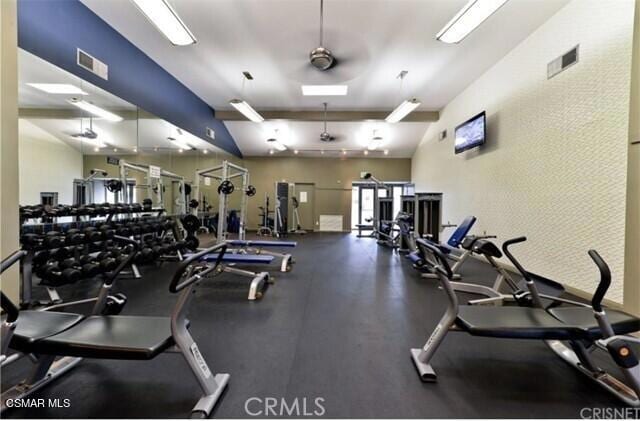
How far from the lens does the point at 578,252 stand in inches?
119

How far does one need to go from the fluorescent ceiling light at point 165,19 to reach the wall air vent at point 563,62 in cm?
446

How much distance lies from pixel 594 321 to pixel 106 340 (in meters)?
2.83

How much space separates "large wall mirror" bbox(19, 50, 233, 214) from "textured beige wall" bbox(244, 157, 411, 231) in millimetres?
5309

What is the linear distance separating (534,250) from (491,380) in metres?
2.85

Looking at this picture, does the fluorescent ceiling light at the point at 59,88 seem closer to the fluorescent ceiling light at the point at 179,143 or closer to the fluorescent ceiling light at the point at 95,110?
the fluorescent ceiling light at the point at 95,110

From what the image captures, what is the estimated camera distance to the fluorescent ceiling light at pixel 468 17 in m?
2.57

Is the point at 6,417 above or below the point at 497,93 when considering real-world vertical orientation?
below

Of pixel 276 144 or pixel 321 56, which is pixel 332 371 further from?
pixel 276 144

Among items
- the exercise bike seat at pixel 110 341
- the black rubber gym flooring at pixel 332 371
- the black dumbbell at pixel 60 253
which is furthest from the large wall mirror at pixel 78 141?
the exercise bike seat at pixel 110 341

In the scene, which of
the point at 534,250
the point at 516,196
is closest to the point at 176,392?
the point at 534,250

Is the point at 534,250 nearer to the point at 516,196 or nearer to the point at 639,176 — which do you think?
the point at 516,196

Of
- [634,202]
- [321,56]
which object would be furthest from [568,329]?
[321,56]

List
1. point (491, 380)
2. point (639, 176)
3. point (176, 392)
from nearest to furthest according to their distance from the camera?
point (176, 392), point (491, 380), point (639, 176)

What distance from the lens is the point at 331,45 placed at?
160 inches
